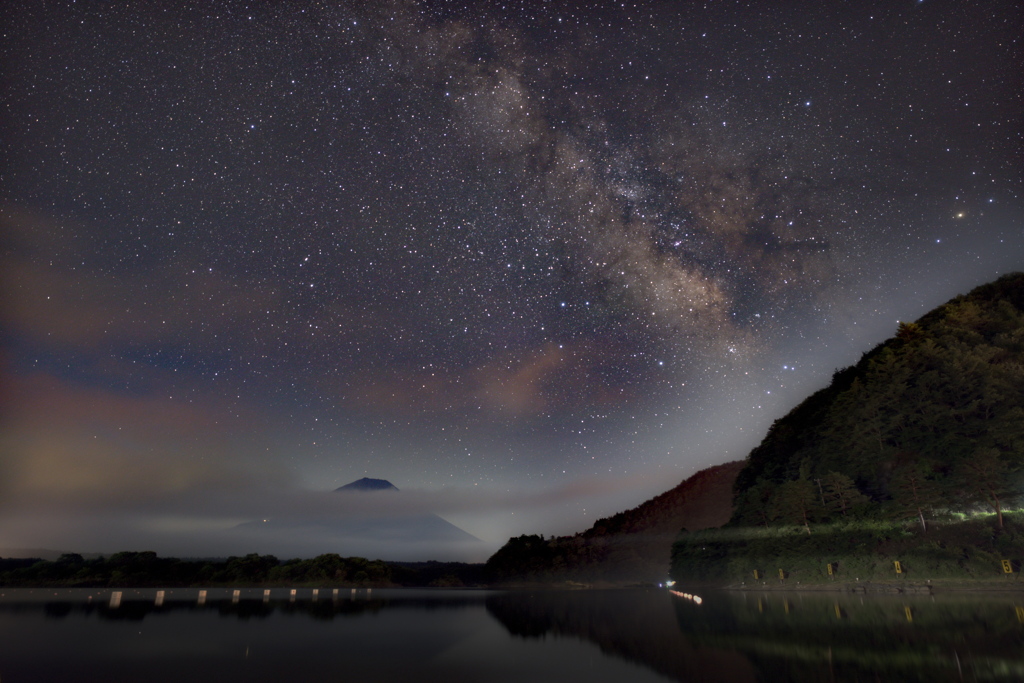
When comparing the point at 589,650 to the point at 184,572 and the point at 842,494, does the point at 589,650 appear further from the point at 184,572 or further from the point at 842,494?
the point at 184,572

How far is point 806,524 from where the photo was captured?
219 feet

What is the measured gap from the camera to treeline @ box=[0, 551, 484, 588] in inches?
6437

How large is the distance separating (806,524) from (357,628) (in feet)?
187

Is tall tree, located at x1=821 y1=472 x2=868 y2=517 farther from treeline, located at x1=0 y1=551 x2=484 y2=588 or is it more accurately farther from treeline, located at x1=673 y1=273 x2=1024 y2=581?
treeline, located at x1=0 y1=551 x2=484 y2=588

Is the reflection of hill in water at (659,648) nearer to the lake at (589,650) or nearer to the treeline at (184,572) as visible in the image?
the lake at (589,650)

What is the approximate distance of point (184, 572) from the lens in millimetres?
177625

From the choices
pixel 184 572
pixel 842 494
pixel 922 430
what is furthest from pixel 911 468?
pixel 184 572

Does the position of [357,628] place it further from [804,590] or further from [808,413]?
[808,413]

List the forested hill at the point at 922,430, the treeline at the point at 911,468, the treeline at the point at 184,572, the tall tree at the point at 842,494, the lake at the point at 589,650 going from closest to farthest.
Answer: the lake at the point at 589,650 < the treeline at the point at 911,468 < the forested hill at the point at 922,430 < the tall tree at the point at 842,494 < the treeline at the point at 184,572

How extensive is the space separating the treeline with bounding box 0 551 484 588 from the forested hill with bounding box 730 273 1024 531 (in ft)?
450

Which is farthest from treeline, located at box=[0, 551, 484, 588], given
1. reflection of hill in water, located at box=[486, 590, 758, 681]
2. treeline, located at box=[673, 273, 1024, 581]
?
reflection of hill in water, located at box=[486, 590, 758, 681]

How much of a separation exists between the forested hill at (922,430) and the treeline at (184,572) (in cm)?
13719

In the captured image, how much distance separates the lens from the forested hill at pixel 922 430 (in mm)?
50562

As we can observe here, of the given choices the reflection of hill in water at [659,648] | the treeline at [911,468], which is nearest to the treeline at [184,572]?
the treeline at [911,468]
